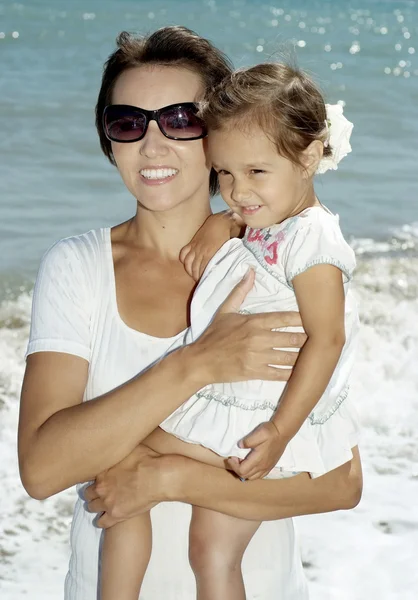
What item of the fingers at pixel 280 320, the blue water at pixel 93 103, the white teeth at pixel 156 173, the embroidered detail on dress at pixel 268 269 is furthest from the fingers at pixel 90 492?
the blue water at pixel 93 103

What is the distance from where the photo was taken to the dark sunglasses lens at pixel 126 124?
3.02 metres

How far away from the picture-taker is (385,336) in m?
7.24

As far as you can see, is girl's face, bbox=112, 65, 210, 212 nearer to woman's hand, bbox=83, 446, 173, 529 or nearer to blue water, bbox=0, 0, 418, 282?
blue water, bbox=0, 0, 418, 282

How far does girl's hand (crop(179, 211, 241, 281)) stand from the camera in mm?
3088

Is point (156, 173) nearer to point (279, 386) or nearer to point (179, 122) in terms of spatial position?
point (179, 122)

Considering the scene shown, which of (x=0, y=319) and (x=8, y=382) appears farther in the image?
(x=0, y=319)

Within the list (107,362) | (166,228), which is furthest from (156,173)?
(107,362)

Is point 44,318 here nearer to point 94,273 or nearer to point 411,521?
point 94,273

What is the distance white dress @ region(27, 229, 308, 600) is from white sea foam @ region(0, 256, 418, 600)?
182 centimetres

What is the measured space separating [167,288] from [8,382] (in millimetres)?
3500

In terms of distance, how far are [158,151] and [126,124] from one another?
0.40 ft

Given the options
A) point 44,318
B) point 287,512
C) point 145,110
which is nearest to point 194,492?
point 287,512

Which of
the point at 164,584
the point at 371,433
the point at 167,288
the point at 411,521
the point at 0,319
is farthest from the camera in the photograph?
the point at 0,319

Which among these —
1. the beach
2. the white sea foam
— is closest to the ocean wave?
the beach
